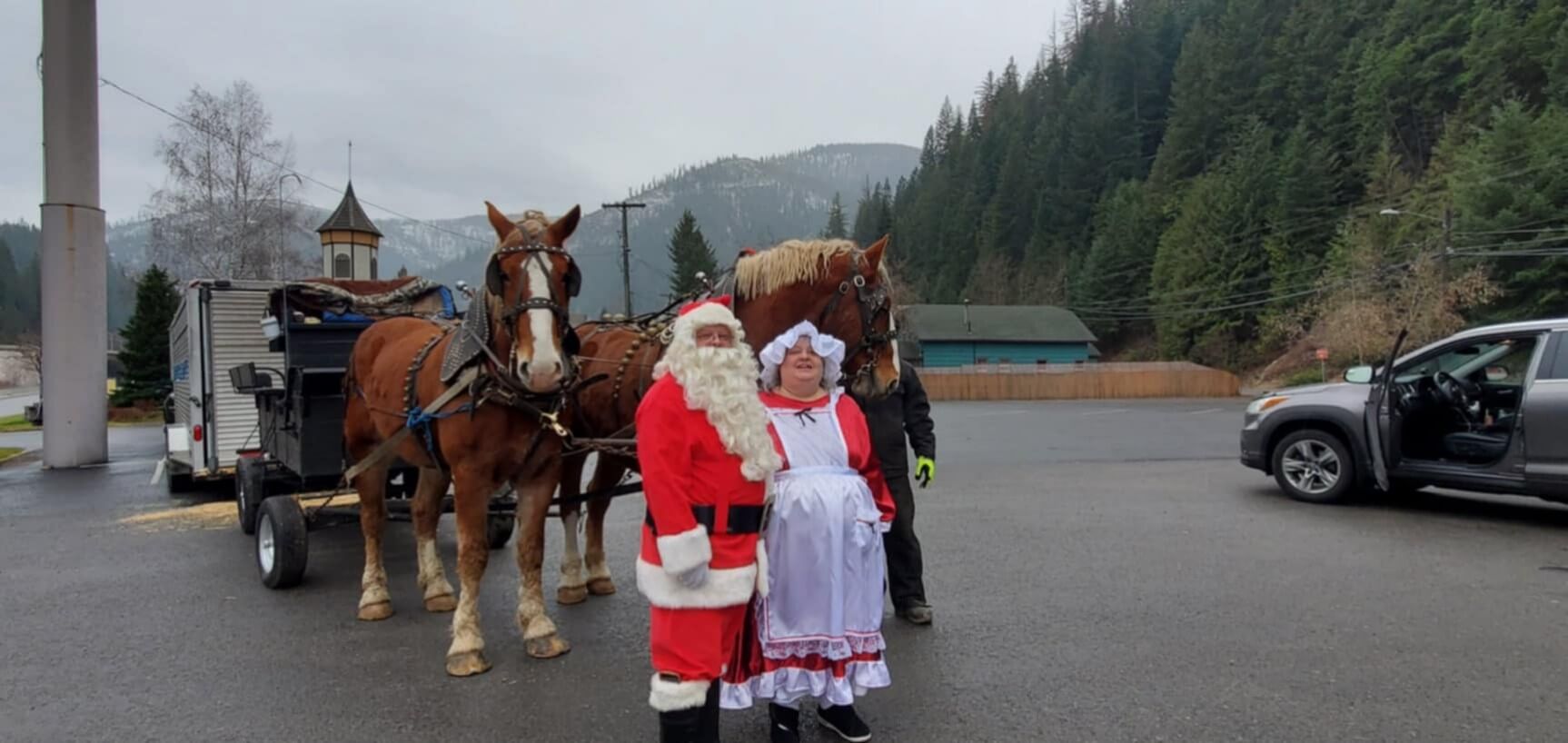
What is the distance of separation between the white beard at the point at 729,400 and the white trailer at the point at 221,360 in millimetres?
7600

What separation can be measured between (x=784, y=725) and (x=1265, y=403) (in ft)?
27.1

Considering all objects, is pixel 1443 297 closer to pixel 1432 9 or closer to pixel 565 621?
pixel 1432 9

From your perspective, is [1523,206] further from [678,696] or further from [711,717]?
[678,696]

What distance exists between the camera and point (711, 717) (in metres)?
3.00

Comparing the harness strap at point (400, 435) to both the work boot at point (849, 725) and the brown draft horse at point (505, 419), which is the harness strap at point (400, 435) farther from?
the work boot at point (849, 725)

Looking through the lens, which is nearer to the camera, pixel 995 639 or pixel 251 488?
pixel 995 639

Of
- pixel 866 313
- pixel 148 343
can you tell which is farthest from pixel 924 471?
pixel 148 343

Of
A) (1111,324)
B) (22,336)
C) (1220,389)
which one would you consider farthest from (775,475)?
(22,336)

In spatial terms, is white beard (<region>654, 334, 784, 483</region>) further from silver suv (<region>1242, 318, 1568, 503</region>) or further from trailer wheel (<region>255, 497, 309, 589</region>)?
silver suv (<region>1242, 318, 1568, 503</region>)

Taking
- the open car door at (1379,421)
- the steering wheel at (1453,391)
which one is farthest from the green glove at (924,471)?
the steering wheel at (1453,391)

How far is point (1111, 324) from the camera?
230ft

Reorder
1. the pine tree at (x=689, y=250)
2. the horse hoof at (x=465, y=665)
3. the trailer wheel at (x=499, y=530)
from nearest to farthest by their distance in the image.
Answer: the horse hoof at (x=465, y=665) → the trailer wheel at (x=499, y=530) → the pine tree at (x=689, y=250)

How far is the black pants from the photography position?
5.00 metres

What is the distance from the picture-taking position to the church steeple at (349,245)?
26094 millimetres
